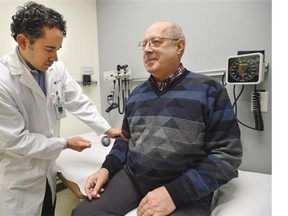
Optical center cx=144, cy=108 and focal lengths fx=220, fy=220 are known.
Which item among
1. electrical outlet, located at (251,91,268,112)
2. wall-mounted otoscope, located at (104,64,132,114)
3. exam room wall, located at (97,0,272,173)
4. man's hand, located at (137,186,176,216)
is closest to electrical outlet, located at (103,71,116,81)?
wall-mounted otoscope, located at (104,64,132,114)

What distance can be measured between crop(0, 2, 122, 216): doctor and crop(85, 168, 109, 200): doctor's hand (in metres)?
0.18

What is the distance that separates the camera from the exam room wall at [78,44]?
2.05 metres

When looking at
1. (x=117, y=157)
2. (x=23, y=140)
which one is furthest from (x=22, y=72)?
(x=117, y=157)

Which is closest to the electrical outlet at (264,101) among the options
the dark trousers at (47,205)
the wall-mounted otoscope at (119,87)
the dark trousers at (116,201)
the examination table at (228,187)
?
the examination table at (228,187)

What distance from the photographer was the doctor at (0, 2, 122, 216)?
41.8 inches

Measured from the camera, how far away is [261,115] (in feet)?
4.23

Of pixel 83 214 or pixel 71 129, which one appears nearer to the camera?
pixel 83 214

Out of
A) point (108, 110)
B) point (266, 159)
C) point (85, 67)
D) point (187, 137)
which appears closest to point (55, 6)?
point (85, 67)

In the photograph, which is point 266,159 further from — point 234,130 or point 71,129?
point 71,129

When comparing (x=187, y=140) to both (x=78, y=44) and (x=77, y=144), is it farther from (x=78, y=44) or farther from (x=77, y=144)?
(x=78, y=44)

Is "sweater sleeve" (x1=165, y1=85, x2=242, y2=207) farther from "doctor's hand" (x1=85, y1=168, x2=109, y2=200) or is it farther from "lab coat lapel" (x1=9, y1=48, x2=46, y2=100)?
"lab coat lapel" (x1=9, y1=48, x2=46, y2=100)
